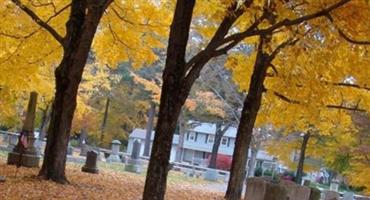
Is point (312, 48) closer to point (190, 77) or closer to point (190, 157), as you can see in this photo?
point (190, 77)

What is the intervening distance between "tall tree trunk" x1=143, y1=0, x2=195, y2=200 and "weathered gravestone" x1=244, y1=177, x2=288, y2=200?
2.39 metres

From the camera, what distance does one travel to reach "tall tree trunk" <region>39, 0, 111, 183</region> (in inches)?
467

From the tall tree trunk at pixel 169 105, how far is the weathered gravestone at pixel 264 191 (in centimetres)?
239

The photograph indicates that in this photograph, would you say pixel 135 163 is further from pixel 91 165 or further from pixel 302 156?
pixel 91 165

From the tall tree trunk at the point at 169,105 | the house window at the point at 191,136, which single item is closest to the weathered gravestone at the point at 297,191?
the tall tree trunk at the point at 169,105

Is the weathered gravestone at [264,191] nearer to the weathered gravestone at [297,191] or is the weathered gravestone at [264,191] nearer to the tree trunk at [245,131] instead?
the weathered gravestone at [297,191]

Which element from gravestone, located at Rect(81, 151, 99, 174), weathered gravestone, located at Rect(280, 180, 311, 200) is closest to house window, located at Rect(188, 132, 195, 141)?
gravestone, located at Rect(81, 151, 99, 174)

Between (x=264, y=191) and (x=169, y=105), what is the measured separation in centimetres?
313

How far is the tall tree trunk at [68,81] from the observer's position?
11852 millimetres

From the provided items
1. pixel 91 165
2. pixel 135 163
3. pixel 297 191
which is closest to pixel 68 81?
pixel 91 165

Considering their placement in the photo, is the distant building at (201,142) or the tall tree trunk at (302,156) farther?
the distant building at (201,142)

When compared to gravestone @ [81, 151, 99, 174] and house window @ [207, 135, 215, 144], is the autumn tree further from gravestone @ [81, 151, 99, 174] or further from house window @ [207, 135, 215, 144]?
house window @ [207, 135, 215, 144]

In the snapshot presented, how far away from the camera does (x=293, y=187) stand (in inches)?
512

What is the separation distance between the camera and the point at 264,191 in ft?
33.8
